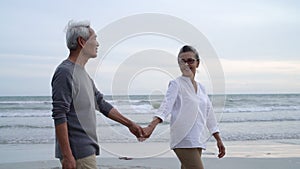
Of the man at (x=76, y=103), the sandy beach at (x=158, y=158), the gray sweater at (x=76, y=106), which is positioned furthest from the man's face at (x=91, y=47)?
the sandy beach at (x=158, y=158)

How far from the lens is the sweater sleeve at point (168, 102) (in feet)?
10.9

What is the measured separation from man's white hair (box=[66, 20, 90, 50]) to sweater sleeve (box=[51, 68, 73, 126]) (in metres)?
0.21

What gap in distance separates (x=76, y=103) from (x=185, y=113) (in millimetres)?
1009

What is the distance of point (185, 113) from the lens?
3375mm

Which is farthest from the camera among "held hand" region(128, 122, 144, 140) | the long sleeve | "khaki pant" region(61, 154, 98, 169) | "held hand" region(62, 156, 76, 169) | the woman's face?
the long sleeve

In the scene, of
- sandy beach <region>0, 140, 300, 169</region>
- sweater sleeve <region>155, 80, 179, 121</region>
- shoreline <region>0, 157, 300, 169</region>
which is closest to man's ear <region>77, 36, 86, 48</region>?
sweater sleeve <region>155, 80, 179, 121</region>

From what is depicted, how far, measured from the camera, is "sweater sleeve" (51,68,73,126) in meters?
2.64

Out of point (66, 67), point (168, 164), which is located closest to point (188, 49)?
point (66, 67)

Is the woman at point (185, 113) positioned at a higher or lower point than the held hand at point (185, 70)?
lower

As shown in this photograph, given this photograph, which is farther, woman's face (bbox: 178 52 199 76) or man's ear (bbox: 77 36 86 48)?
woman's face (bbox: 178 52 199 76)

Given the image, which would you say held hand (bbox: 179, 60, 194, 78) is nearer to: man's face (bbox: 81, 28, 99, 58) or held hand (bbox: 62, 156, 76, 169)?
man's face (bbox: 81, 28, 99, 58)

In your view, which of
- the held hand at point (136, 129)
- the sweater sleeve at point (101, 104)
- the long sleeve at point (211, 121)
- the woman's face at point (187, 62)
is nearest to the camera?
the sweater sleeve at point (101, 104)

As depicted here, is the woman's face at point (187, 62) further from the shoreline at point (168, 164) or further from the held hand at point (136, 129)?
the shoreline at point (168, 164)

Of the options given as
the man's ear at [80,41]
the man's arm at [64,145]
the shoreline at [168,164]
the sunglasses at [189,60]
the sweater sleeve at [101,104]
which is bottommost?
the shoreline at [168,164]
